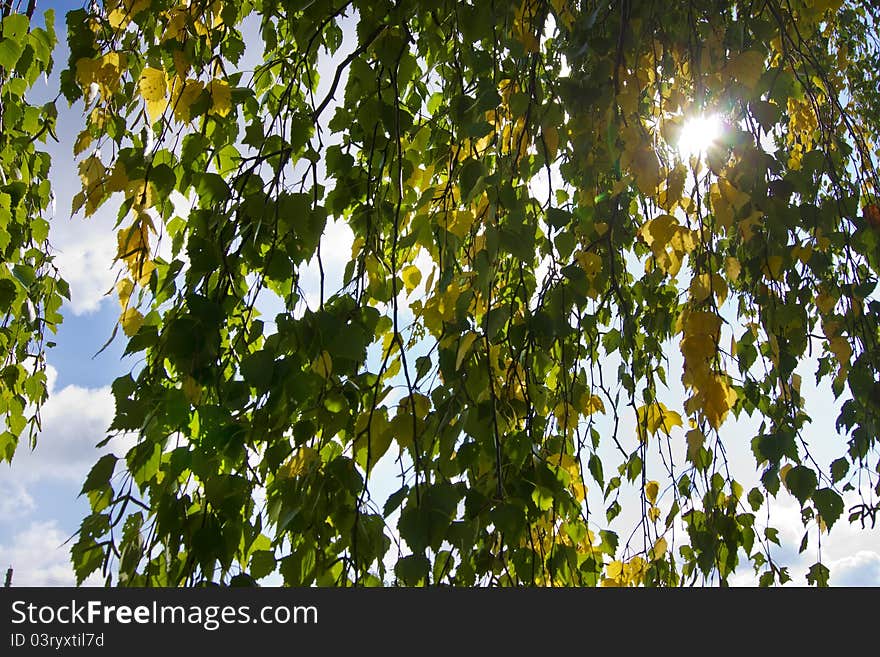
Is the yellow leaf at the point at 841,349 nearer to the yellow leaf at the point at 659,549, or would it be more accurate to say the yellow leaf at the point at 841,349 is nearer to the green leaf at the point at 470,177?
the yellow leaf at the point at 659,549

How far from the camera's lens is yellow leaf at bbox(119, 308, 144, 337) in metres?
0.97

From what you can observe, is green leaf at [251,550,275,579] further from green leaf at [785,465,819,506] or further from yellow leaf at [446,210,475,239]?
green leaf at [785,465,819,506]

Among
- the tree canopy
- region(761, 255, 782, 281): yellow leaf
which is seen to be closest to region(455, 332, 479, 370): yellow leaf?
the tree canopy

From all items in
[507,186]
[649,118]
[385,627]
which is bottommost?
[385,627]

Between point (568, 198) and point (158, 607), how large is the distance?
1491mm

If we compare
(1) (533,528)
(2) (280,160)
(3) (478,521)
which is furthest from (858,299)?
(2) (280,160)

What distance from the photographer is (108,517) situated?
0.71m

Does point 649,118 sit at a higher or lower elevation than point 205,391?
higher

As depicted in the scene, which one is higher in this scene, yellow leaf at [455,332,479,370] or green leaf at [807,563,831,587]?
yellow leaf at [455,332,479,370]

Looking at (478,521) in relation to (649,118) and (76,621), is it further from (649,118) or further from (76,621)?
(649,118)

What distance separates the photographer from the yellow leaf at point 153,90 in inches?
35.9

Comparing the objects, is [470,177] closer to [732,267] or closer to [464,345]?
[464,345]

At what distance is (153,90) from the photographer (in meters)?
0.92

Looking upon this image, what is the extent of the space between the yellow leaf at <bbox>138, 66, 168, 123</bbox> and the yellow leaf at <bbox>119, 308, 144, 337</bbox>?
258 millimetres
